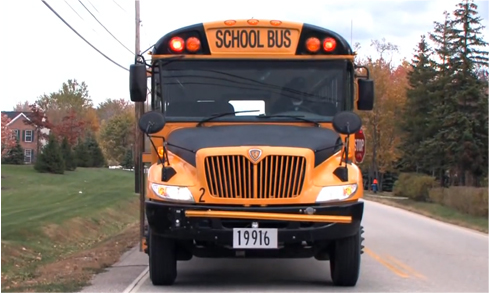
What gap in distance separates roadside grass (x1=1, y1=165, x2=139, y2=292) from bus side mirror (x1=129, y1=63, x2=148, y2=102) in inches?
100

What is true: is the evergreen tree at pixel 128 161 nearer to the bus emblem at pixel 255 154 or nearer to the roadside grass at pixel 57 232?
the roadside grass at pixel 57 232

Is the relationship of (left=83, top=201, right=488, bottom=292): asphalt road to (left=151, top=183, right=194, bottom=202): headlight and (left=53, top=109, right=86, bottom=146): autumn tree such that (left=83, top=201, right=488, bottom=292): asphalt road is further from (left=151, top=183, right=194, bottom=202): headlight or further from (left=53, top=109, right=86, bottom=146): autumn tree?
(left=53, top=109, right=86, bottom=146): autumn tree

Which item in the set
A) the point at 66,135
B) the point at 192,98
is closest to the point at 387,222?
the point at 192,98

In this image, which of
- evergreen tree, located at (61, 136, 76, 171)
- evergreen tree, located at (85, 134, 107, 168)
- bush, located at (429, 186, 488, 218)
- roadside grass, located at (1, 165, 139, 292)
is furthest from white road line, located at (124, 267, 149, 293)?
evergreen tree, located at (85, 134, 107, 168)

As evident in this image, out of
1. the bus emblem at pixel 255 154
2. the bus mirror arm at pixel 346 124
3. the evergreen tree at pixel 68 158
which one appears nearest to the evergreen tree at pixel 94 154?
the evergreen tree at pixel 68 158

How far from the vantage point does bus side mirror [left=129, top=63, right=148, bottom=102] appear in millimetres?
8523

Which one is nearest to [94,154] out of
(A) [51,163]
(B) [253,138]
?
(A) [51,163]

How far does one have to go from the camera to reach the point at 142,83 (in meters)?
8.60

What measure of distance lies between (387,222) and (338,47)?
15409mm

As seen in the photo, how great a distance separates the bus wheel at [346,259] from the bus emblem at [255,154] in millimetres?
1476

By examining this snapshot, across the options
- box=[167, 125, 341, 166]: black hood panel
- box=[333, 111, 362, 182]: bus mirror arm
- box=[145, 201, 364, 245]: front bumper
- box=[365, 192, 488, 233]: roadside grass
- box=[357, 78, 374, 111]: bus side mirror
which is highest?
box=[357, 78, 374, 111]: bus side mirror

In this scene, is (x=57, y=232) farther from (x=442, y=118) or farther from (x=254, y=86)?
(x=442, y=118)

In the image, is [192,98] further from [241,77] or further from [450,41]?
[450,41]

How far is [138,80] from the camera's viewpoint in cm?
856
